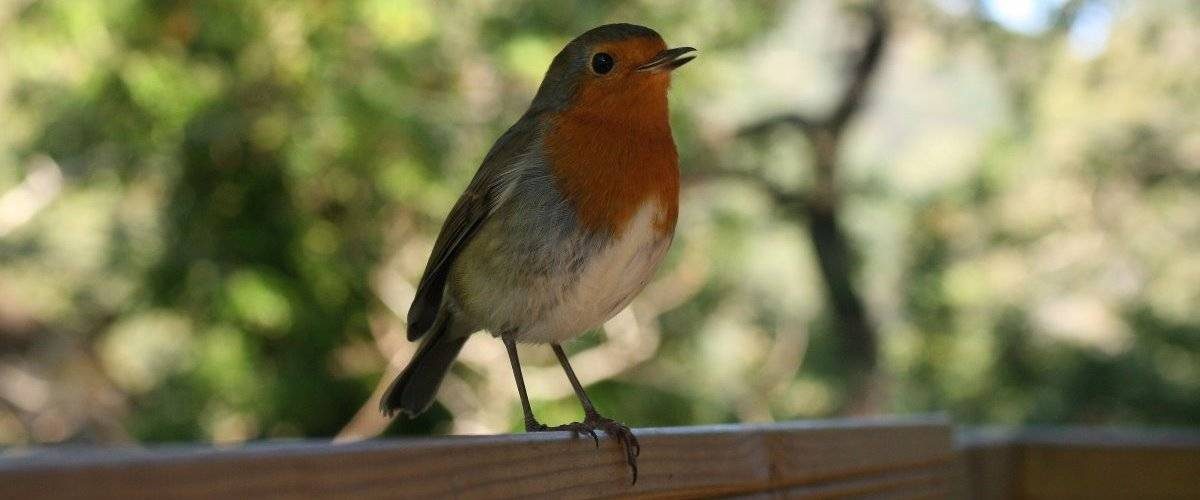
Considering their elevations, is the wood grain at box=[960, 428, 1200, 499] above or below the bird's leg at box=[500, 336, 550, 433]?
below

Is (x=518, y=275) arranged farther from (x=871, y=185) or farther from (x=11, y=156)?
(x=871, y=185)

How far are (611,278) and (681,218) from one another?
5.67 meters

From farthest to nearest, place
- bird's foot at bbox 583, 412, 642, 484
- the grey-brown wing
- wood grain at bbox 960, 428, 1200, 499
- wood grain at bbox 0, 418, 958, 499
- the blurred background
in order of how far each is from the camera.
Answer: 1. the blurred background
2. wood grain at bbox 960, 428, 1200, 499
3. the grey-brown wing
4. bird's foot at bbox 583, 412, 642, 484
5. wood grain at bbox 0, 418, 958, 499

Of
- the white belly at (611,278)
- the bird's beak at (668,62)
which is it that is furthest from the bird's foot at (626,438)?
the bird's beak at (668,62)

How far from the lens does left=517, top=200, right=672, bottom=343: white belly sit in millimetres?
2232

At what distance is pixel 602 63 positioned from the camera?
2490 millimetres

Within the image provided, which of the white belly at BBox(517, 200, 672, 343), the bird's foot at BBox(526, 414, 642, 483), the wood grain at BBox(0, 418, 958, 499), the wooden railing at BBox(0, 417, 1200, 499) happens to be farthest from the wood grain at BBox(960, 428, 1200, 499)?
the bird's foot at BBox(526, 414, 642, 483)

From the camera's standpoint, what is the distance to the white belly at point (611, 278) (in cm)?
223

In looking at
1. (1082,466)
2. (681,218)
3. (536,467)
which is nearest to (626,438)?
(536,467)

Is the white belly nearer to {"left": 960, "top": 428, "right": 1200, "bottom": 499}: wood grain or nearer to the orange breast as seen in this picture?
the orange breast

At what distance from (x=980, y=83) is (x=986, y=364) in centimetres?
173

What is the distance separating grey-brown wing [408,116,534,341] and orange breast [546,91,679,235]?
3.7 inches

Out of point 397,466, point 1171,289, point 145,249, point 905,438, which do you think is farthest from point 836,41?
point 397,466

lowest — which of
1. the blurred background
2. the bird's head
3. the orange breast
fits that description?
the blurred background
